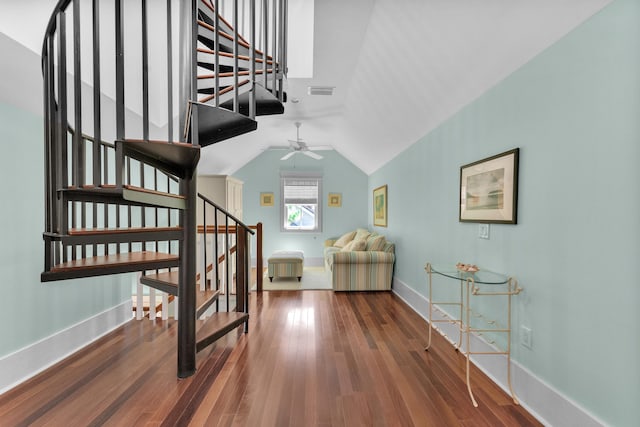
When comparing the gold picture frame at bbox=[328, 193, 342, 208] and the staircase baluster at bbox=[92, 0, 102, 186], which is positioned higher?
the staircase baluster at bbox=[92, 0, 102, 186]

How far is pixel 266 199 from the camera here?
6.80m

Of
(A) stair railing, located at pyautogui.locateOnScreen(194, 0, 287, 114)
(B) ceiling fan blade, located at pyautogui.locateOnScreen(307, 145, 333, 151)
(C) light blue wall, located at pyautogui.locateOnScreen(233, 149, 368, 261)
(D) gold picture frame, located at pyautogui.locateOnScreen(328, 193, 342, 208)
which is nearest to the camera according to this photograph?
(A) stair railing, located at pyautogui.locateOnScreen(194, 0, 287, 114)

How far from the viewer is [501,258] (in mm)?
2008

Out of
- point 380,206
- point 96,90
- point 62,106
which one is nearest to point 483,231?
point 96,90

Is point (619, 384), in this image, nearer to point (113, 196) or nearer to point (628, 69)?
point (628, 69)

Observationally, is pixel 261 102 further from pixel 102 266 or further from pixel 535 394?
pixel 535 394

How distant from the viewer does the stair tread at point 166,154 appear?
1.40 m

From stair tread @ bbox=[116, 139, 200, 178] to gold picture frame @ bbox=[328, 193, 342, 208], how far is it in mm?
5081

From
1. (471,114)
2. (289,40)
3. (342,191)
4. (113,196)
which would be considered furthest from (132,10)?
(342,191)

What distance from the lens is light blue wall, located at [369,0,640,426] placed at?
122 cm

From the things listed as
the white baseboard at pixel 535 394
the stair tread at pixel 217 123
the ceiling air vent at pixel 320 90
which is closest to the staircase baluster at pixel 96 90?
the stair tread at pixel 217 123

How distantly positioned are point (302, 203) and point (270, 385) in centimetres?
516

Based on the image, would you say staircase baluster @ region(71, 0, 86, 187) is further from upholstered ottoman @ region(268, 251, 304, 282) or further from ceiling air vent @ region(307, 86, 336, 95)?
upholstered ottoman @ region(268, 251, 304, 282)

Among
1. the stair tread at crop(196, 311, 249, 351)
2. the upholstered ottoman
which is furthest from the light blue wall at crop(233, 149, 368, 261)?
the stair tread at crop(196, 311, 249, 351)
